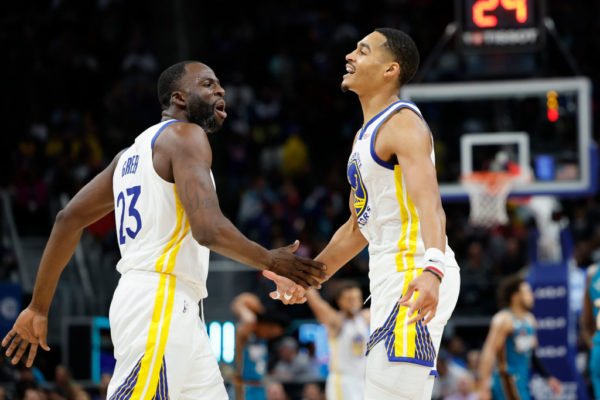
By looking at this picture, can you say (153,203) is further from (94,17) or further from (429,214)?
(94,17)

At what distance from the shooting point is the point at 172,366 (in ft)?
16.3

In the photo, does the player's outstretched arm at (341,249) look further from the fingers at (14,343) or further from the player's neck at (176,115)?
the fingers at (14,343)

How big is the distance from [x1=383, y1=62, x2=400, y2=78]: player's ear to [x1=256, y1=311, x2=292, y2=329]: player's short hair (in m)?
6.90

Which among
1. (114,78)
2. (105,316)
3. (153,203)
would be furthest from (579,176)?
(114,78)

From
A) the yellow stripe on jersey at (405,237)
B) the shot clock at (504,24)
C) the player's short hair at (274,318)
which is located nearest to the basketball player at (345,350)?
the player's short hair at (274,318)

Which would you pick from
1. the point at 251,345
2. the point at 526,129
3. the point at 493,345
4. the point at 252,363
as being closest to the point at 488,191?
the point at 526,129

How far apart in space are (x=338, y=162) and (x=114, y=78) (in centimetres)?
482

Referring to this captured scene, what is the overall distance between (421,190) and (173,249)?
118cm

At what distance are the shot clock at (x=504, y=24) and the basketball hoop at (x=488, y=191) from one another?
1875 mm

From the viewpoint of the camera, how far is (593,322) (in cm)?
941

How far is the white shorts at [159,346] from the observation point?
4.94 m

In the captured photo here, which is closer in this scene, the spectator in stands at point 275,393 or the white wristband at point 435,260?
the white wristband at point 435,260

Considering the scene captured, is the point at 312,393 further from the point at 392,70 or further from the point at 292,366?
the point at 392,70

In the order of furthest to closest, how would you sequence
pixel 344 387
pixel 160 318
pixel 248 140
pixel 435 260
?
1. pixel 248 140
2. pixel 344 387
3. pixel 160 318
4. pixel 435 260
